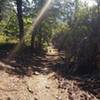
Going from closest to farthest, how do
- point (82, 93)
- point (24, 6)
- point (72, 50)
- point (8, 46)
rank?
point (82, 93), point (72, 50), point (8, 46), point (24, 6)

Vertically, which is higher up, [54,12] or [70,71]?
[54,12]

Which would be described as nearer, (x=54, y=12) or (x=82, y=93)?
(x=82, y=93)

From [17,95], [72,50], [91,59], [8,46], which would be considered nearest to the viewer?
[17,95]

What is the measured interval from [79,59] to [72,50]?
236 cm

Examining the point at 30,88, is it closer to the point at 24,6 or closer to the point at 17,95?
the point at 17,95

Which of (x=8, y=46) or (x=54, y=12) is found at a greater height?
(x=54, y=12)

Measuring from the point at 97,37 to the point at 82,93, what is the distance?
714cm

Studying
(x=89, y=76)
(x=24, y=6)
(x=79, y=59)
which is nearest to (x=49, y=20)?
(x=24, y=6)

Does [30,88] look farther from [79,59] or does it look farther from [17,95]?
[79,59]

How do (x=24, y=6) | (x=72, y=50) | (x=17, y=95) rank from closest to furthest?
(x=17, y=95)
(x=72, y=50)
(x=24, y=6)

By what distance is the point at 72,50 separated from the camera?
73.0 ft

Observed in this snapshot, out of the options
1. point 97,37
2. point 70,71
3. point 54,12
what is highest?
point 54,12

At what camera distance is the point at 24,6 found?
104 feet

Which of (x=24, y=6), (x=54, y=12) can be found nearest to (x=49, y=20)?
(x=54, y=12)
